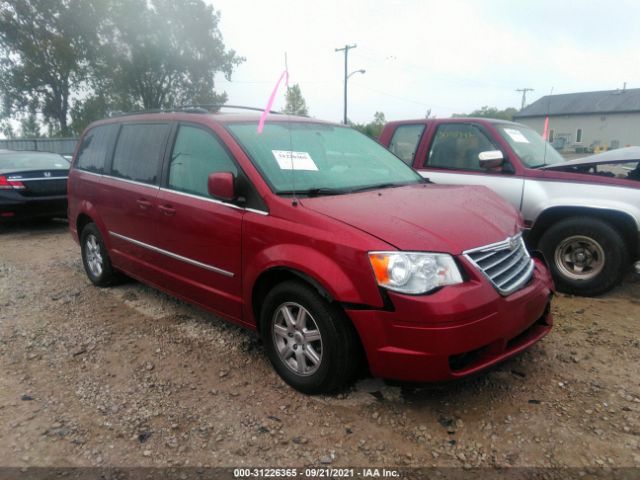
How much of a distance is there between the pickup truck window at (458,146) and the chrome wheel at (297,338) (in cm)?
319

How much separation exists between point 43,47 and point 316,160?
36.0m

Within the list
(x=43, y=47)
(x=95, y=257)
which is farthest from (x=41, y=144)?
(x=95, y=257)

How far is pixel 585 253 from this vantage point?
4504mm

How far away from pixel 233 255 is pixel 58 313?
7.07 feet

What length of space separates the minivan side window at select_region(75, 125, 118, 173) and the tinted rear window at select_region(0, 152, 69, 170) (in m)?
3.67

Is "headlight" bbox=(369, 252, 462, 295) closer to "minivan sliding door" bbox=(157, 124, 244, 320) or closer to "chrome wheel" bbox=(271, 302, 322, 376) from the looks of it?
"chrome wheel" bbox=(271, 302, 322, 376)

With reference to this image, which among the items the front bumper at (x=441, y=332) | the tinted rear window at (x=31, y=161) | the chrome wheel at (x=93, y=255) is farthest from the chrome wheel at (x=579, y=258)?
the tinted rear window at (x=31, y=161)

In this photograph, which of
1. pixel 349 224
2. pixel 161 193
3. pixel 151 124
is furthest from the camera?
pixel 151 124

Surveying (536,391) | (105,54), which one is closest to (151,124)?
(536,391)

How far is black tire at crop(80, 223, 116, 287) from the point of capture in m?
4.69

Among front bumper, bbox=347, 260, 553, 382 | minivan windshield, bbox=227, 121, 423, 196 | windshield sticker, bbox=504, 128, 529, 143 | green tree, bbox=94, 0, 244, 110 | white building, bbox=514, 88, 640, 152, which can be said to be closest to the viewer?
front bumper, bbox=347, 260, 553, 382

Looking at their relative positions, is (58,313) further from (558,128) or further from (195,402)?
(558,128)

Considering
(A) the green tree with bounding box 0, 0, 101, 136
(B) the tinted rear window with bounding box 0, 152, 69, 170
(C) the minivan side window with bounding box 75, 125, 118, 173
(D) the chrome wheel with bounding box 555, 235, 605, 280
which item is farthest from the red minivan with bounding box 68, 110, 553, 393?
(A) the green tree with bounding box 0, 0, 101, 136

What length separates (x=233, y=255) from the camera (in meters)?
3.11
